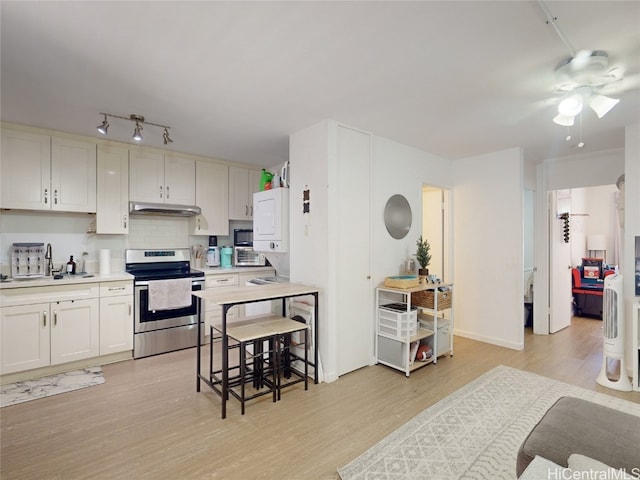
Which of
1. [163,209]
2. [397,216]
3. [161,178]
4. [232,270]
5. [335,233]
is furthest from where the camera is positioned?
[232,270]

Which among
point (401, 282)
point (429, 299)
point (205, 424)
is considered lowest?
point (205, 424)

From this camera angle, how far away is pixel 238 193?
475 centimetres

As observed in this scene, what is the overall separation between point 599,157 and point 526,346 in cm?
262

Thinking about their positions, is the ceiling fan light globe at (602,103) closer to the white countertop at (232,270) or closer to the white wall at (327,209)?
the white wall at (327,209)

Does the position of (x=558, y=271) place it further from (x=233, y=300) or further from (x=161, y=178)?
(x=161, y=178)

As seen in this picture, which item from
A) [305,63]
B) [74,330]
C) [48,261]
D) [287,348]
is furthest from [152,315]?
[305,63]

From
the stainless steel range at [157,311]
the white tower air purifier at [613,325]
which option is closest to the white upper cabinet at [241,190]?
the stainless steel range at [157,311]

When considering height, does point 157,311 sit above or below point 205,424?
above

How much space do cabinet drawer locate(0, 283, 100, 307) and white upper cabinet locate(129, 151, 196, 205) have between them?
118cm

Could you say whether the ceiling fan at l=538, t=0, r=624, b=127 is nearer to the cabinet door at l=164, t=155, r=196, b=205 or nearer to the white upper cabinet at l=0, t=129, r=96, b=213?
the cabinet door at l=164, t=155, r=196, b=205

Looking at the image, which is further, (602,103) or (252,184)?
(252,184)

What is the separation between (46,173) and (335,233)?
3095 mm

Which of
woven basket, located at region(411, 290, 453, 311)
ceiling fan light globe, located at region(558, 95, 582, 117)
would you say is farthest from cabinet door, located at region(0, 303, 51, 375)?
ceiling fan light globe, located at region(558, 95, 582, 117)

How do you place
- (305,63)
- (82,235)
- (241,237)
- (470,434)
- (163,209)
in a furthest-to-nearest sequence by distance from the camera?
(241,237) → (163,209) → (82,235) → (470,434) → (305,63)
